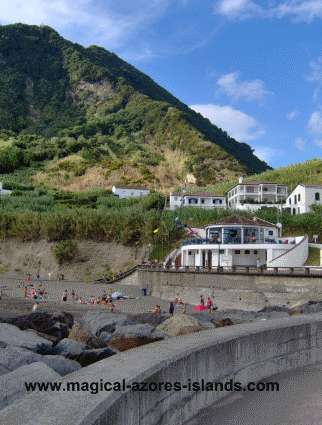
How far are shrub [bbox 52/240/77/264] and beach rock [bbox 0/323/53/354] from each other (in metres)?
41.6

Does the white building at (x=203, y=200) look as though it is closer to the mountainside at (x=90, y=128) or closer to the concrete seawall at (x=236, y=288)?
the mountainside at (x=90, y=128)

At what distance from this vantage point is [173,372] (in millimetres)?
3529

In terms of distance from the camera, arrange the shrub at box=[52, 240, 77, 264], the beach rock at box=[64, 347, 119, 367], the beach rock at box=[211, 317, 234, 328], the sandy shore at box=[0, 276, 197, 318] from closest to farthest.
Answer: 1. the beach rock at box=[64, 347, 119, 367]
2. the beach rock at box=[211, 317, 234, 328]
3. the sandy shore at box=[0, 276, 197, 318]
4. the shrub at box=[52, 240, 77, 264]

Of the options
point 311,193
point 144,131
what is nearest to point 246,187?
point 311,193

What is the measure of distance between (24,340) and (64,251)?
42206 mm

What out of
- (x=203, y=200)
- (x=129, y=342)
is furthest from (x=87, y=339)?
(x=203, y=200)

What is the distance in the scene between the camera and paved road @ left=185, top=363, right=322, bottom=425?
409 centimetres

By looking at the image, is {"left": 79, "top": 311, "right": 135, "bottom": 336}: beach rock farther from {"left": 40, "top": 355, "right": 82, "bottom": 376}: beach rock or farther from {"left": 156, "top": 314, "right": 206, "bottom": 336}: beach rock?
{"left": 40, "top": 355, "right": 82, "bottom": 376}: beach rock

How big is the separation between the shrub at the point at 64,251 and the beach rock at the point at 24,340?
4155 cm

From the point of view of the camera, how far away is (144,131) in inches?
5581

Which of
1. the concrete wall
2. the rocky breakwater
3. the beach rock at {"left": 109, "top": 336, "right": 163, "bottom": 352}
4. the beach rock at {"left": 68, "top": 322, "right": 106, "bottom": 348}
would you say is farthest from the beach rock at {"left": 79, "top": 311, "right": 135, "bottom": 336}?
the concrete wall

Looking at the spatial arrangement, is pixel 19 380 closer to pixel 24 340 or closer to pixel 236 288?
pixel 24 340

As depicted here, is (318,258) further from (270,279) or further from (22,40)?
(22,40)

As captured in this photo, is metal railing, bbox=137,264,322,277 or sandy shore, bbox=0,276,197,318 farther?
sandy shore, bbox=0,276,197,318
